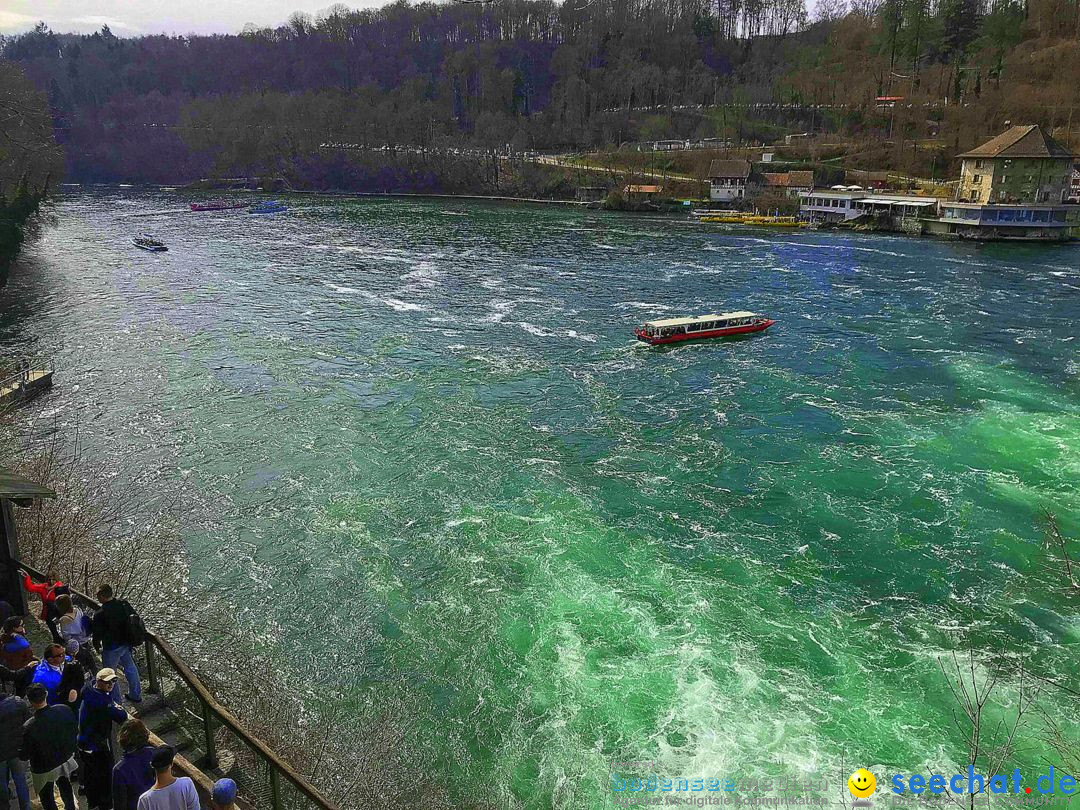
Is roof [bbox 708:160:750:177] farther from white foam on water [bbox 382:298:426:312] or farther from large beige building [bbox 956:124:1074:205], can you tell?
white foam on water [bbox 382:298:426:312]

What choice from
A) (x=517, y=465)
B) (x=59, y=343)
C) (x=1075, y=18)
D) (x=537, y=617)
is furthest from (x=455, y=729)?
(x=1075, y=18)

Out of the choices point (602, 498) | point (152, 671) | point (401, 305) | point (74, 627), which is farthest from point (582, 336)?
point (74, 627)

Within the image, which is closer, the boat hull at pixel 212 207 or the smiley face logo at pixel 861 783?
the smiley face logo at pixel 861 783

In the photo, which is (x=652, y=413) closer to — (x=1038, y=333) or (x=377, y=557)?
(x=377, y=557)

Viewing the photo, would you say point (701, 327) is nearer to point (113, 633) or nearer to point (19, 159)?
point (113, 633)

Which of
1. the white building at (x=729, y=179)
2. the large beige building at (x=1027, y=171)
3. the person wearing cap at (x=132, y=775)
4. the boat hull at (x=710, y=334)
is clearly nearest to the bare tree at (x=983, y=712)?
the person wearing cap at (x=132, y=775)

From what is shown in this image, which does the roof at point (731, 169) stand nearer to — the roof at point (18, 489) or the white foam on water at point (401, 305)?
the white foam on water at point (401, 305)

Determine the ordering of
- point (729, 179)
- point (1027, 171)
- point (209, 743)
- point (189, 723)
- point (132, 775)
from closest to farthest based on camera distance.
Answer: point (132, 775) → point (209, 743) → point (189, 723) → point (1027, 171) → point (729, 179)
